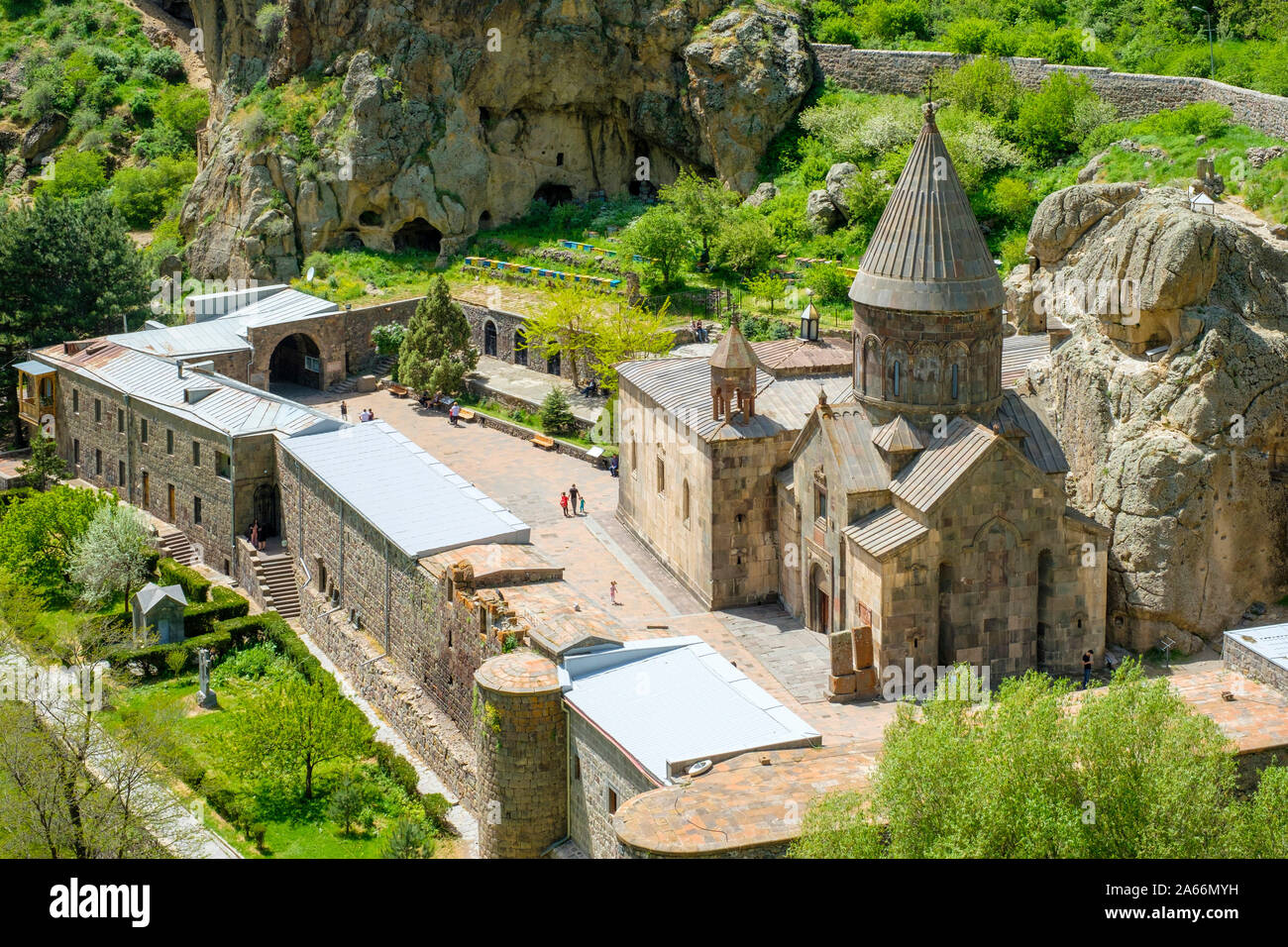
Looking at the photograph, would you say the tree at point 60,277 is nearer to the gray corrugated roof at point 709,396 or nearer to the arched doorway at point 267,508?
the arched doorway at point 267,508

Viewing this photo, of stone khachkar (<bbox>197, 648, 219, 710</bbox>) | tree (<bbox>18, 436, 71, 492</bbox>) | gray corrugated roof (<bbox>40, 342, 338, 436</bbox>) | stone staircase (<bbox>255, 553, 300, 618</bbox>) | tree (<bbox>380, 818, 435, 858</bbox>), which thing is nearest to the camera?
tree (<bbox>380, 818, 435, 858</bbox>)

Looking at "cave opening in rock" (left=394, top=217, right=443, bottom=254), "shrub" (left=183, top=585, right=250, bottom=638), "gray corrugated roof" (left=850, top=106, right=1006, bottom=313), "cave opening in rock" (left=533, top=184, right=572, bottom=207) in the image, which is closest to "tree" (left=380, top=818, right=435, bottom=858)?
"shrub" (left=183, top=585, right=250, bottom=638)

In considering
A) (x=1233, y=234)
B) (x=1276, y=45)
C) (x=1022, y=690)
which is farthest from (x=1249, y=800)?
(x=1276, y=45)

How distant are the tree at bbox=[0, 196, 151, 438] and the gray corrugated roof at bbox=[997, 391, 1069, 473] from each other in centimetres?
3935

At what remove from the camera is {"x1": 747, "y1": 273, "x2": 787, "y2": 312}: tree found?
2498 inches

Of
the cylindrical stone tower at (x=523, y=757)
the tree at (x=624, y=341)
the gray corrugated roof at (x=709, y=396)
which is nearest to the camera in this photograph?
the cylindrical stone tower at (x=523, y=757)

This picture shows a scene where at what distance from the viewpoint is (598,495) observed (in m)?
54.9

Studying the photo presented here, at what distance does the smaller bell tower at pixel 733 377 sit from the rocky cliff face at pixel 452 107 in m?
32.4

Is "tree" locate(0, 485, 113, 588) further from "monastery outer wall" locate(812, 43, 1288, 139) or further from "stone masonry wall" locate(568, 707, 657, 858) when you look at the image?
"monastery outer wall" locate(812, 43, 1288, 139)

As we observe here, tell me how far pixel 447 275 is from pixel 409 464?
25.5 metres

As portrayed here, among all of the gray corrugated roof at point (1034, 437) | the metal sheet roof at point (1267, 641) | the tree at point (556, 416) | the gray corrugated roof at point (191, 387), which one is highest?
the gray corrugated roof at point (1034, 437)

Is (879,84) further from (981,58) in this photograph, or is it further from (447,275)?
(447,275)

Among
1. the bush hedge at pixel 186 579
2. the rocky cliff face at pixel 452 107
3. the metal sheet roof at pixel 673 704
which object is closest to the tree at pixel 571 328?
the rocky cliff face at pixel 452 107

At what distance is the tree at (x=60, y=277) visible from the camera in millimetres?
64375
